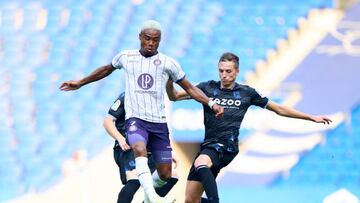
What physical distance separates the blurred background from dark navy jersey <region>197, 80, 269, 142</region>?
198 inches

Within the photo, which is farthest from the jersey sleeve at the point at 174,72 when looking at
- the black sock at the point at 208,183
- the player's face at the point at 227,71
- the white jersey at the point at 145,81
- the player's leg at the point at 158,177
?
the black sock at the point at 208,183

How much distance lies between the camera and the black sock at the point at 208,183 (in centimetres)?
757

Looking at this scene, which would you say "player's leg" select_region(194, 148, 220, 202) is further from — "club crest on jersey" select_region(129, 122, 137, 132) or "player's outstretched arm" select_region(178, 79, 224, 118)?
"club crest on jersey" select_region(129, 122, 137, 132)

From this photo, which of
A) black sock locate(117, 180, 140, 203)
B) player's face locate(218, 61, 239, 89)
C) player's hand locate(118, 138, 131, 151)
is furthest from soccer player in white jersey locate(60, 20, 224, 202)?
player's face locate(218, 61, 239, 89)

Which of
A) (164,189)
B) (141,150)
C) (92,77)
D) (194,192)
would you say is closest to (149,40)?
(92,77)

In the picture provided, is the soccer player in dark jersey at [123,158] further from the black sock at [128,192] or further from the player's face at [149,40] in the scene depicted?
the player's face at [149,40]

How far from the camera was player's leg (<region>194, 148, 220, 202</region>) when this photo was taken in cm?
758

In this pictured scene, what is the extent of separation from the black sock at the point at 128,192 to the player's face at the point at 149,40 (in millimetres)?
1152

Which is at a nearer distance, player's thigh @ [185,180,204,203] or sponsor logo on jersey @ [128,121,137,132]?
sponsor logo on jersey @ [128,121,137,132]

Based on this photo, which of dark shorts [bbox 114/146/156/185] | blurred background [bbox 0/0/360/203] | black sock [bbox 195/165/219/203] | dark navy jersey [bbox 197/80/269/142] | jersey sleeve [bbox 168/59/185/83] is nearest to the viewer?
jersey sleeve [bbox 168/59/185/83]

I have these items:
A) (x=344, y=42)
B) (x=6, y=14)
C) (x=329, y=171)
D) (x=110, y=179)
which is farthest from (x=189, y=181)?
(x=6, y=14)

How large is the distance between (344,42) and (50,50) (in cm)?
507

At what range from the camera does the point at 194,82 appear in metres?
14.5

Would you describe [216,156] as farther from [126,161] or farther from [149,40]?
[149,40]
